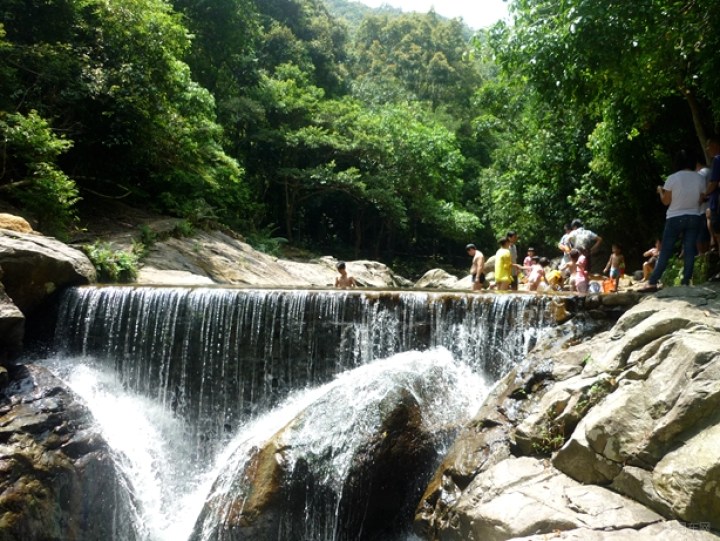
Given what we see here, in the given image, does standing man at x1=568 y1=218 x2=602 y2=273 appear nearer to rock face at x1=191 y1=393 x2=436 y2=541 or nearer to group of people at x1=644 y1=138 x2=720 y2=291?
group of people at x1=644 y1=138 x2=720 y2=291

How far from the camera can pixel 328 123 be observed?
2445 cm

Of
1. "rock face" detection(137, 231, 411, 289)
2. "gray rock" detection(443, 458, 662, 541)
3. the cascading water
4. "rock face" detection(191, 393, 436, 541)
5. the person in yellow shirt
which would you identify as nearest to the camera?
"gray rock" detection(443, 458, 662, 541)

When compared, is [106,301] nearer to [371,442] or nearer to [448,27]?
[371,442]

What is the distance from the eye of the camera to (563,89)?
846 centimetres

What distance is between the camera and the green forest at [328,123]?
8289 millimetres

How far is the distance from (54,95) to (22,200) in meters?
2.96

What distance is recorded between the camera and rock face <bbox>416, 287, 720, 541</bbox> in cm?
397

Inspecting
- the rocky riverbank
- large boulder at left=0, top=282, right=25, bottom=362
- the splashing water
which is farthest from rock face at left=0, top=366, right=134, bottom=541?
large boulder at left=0, top=282, right=25, bottom=362

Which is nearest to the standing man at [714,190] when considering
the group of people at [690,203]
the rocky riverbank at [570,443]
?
the group of people at [690,203]

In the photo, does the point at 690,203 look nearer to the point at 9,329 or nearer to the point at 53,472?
the point at 53,472

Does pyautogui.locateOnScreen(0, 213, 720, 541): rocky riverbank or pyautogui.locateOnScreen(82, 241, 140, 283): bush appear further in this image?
pyautogui.locateOnScreen(82, 241, 140, 283): bush

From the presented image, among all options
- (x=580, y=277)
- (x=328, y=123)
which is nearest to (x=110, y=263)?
(x=580, y=277)

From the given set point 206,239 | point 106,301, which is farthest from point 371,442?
point 206,239

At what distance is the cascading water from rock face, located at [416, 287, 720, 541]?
2.96ft
